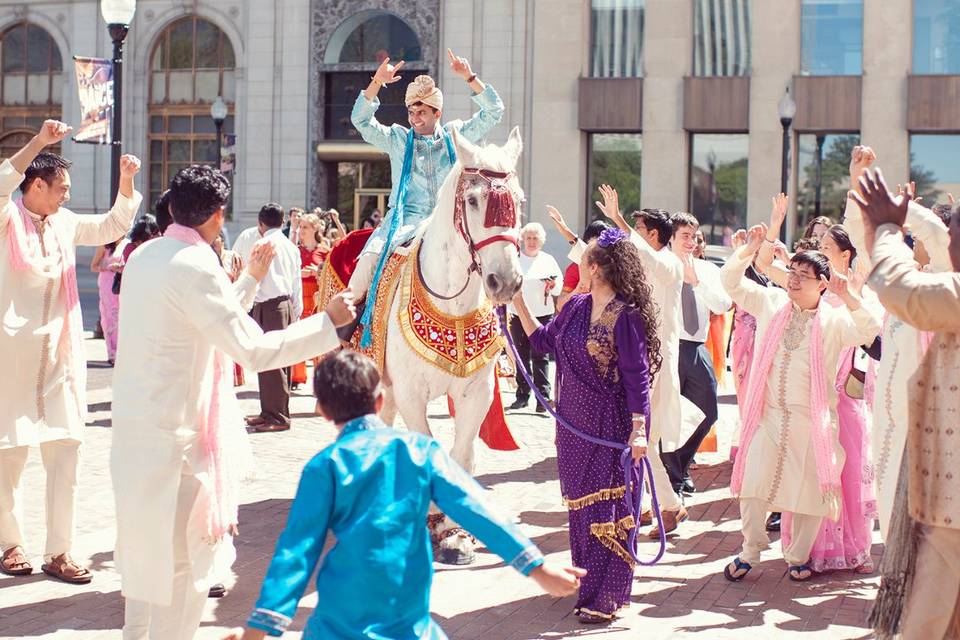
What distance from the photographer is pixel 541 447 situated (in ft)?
38.7

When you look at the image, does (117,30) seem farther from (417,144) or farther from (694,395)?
(694,395)

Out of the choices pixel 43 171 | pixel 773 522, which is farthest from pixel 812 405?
pixel 43 171

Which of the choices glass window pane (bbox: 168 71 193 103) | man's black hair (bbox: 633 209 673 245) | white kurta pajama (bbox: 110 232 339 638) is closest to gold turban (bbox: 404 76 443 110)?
man's black hair (bbox: 633 209 673 245)

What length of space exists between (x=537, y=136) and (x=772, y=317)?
2369 cm

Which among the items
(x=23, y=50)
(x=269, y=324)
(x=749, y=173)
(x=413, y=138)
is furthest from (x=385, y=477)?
(x=23, y=50)

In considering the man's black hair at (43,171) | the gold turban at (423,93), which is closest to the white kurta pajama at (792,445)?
the gold turban at (423,93)

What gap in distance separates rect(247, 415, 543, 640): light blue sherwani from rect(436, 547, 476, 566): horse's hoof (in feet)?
12.2

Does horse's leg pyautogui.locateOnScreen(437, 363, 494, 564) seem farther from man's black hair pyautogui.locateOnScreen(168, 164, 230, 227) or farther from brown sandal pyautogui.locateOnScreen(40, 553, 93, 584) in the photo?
man's black hair pyautogui.locateOnScreen(168, 164, 230, 227)

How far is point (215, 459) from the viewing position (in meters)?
5.01

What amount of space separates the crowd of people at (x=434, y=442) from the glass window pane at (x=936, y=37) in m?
20.1

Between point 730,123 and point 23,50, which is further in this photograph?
point 23,50

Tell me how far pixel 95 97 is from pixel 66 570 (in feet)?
30.0

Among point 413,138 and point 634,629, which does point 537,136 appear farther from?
point 634,629

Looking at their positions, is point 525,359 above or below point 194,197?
below
